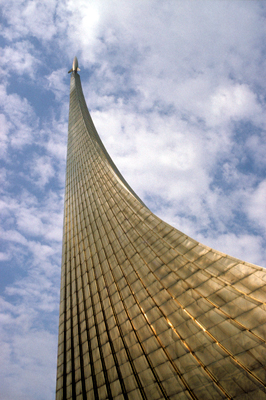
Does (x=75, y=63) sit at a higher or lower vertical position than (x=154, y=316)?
higher

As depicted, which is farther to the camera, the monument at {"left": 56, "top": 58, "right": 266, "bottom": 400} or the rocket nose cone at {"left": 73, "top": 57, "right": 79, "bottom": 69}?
the rocket nose cone at {"left": 73, "top": 57, "right": 79, "bottom": 69}

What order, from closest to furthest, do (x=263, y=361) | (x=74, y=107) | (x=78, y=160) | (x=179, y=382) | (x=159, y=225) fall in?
(x=263, y=361) → (x=179, y=382) → (x=159, y=225) → (x=78, y=160) → (x=74, y=107)

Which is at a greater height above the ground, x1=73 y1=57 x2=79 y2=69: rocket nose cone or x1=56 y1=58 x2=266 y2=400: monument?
x1=73 y1=57 x2=79 y2=69: rocket nose cone

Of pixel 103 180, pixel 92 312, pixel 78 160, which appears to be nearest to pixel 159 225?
pixel 92 312

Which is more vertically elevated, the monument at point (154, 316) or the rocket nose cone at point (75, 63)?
the rocket nose cone at point (75, 63)

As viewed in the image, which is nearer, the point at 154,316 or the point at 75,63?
the point at 154,316

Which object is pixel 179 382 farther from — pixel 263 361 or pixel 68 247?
pixel 68 247

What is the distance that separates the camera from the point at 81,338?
16453 millimetres

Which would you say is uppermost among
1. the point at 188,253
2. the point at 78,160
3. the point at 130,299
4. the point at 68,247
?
the point at 78,160

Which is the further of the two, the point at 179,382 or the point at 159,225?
the point at 159,225

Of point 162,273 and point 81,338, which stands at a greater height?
point 81,338

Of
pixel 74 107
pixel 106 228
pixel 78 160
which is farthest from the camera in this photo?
pixel 74 107

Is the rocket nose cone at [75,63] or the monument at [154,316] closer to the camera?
the monument at [154,316]

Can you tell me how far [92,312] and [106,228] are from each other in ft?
22.8
